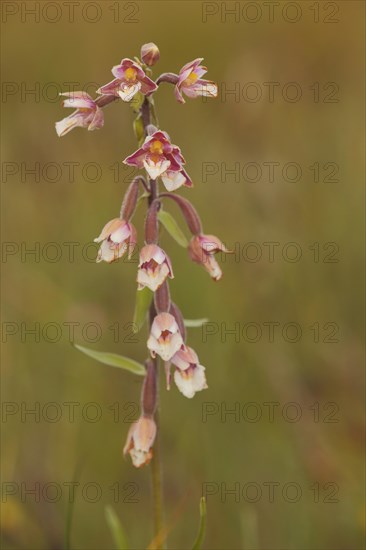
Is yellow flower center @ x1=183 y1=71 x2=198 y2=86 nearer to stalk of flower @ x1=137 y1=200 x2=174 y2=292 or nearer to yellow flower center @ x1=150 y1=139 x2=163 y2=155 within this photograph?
yellow flower center @ x1=150 y1=139 x2=163 y2=155

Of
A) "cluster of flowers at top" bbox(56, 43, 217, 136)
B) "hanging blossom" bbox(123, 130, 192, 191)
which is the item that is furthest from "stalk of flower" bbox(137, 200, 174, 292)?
"cluster of flowers at top" bbox(56, 43, 217, 136)

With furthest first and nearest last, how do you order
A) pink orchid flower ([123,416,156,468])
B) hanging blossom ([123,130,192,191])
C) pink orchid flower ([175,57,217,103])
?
pink orchid flower ([123,416,156,468]) → pink orchid flower ([175,57,217,103]) → hanging blossom ([123,130,192,191])

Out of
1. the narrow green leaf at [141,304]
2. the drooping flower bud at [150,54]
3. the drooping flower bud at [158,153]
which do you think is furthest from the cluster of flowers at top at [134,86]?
the narrow green leaf at [141,304]

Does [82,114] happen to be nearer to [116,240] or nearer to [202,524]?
[116,240]

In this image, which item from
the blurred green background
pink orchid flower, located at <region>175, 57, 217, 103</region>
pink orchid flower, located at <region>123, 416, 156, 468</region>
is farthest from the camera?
the blurred green background

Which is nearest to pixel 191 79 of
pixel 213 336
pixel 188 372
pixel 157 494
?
pixel 188 372

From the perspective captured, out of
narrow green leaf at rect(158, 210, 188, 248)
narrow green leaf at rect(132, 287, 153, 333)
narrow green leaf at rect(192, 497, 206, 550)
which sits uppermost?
narrow green leaf at rect(158, 210, 188, 248)

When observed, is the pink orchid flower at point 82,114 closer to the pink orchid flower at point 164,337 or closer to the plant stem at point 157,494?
the pink orchid flower at point 164,337

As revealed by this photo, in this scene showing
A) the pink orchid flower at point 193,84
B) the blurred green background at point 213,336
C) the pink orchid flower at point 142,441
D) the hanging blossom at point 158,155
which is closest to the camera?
the hanging blossom at point 158,155
